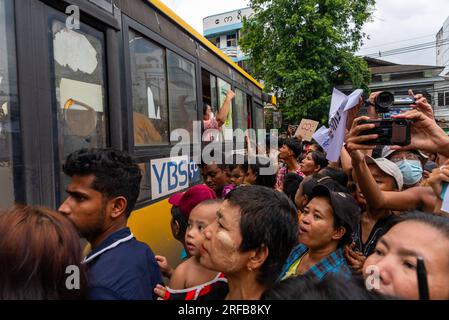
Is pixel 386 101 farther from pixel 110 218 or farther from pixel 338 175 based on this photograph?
pixel 110 218

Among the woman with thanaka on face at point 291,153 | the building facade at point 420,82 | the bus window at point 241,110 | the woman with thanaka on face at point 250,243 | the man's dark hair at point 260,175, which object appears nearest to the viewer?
the woman with thanaka on face at point 250,243

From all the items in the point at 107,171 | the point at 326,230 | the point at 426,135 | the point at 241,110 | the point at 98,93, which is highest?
the point at 241,110

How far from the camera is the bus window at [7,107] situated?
1.90 meters

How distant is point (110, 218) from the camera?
68.7 inches

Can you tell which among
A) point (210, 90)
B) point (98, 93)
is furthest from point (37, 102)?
point (210, 90)

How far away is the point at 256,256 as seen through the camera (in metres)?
1.43

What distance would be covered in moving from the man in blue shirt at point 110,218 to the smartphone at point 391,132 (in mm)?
1202

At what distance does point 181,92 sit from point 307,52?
46.8 ft

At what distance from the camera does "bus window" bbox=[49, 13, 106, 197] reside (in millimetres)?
2227

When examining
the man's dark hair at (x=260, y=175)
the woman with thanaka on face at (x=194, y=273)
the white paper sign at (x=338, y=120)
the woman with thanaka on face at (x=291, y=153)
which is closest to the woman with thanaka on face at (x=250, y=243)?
the woman with thanaka on face at (x=194, y=273)

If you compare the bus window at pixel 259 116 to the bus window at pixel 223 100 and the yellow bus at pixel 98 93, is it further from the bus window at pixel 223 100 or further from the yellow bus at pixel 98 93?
the yellow bus at pixel 98 93

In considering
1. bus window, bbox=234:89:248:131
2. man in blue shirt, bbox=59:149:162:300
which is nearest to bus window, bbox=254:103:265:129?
bus window, bbox=234:89:248:131

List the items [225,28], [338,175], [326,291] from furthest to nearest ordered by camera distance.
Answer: [225,28], [338,175], [326,291]
